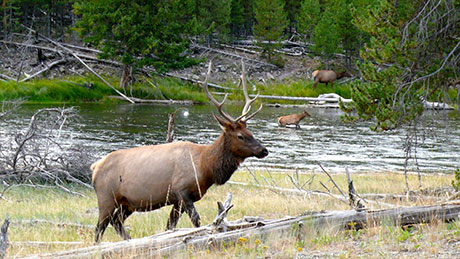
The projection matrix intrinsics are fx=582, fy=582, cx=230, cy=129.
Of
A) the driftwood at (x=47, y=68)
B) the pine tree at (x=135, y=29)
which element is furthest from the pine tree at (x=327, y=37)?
the driftwood at (x=47, y=68)

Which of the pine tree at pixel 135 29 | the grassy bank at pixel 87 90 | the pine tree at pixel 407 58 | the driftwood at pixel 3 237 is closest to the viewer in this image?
the driftwood at pixel 3 237

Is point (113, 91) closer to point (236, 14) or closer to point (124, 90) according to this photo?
point (124, 90)

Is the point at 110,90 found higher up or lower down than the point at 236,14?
lower down

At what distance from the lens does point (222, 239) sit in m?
6.12

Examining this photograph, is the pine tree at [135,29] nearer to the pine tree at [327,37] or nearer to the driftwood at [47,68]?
the driftwood at [47,68]

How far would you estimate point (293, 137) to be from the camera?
24.9 metres

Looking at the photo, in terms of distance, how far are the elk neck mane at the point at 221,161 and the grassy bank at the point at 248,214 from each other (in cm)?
Answer: 87

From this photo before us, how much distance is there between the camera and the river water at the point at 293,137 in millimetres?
18766

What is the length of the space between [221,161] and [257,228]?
1.89 meters

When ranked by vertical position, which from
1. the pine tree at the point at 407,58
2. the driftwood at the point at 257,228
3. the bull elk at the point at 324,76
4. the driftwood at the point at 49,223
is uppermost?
the pine tree at the point at 407,58

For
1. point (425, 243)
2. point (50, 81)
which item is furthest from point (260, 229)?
point (50, 81)

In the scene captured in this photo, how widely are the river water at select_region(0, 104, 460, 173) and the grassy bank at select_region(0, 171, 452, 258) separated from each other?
298cm

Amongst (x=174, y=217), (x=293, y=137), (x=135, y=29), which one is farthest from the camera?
(x=135, y=29)

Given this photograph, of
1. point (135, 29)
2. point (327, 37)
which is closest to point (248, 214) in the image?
point (135, 29)
